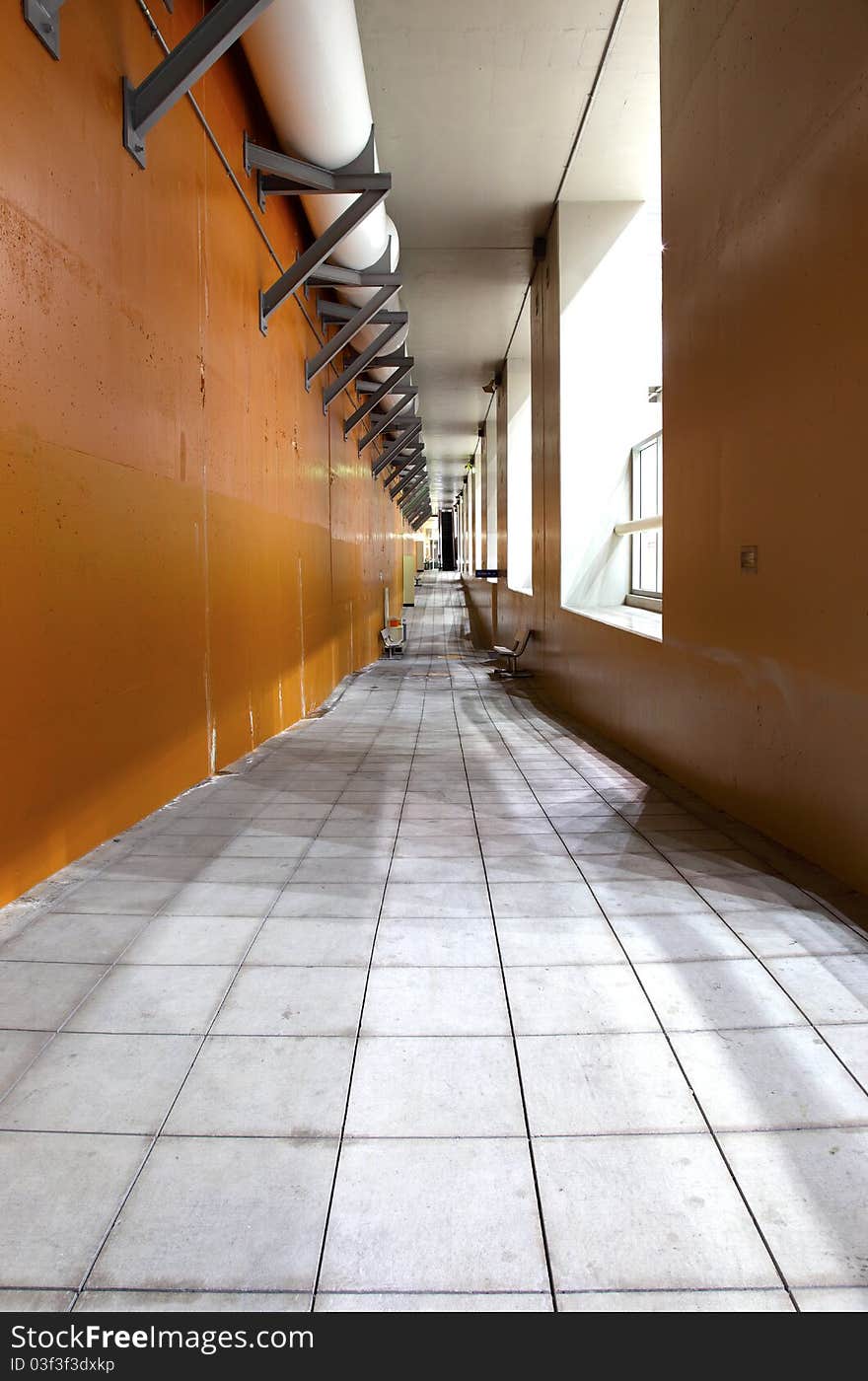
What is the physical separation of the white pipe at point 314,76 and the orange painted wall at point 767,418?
166 cm

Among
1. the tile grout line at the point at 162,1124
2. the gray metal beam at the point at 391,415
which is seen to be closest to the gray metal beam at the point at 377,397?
the gray metal beam at the point at 391,415

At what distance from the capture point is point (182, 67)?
3.37 metres

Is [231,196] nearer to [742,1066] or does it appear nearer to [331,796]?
[331,796]

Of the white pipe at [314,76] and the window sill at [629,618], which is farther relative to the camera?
the window sill at [629,618]

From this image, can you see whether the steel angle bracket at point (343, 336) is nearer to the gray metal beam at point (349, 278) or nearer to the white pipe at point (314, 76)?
the gray metal beam at point (349, 278)

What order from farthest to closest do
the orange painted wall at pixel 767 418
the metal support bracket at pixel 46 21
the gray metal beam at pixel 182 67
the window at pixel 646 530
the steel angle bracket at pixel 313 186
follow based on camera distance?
1. the window at pixel 646 530
2. the steel angle bracket at pixel 313 186
3. the gray metal beam at pixel 182 67
4. the orange painted wall at pixel 767 418
5. the metal support bracket at pixel 46 21

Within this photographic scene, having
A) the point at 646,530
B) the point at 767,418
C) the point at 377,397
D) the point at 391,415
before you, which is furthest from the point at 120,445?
the point at 391,415

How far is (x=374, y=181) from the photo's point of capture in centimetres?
549

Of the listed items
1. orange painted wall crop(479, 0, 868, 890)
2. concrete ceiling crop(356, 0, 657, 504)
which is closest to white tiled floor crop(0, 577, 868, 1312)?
orange painted wall crop(479, 0, 868, 890)

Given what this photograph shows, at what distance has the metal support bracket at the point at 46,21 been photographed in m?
2.64

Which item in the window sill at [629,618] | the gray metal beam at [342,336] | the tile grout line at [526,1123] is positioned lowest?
the tile grout line at [526,1123]
